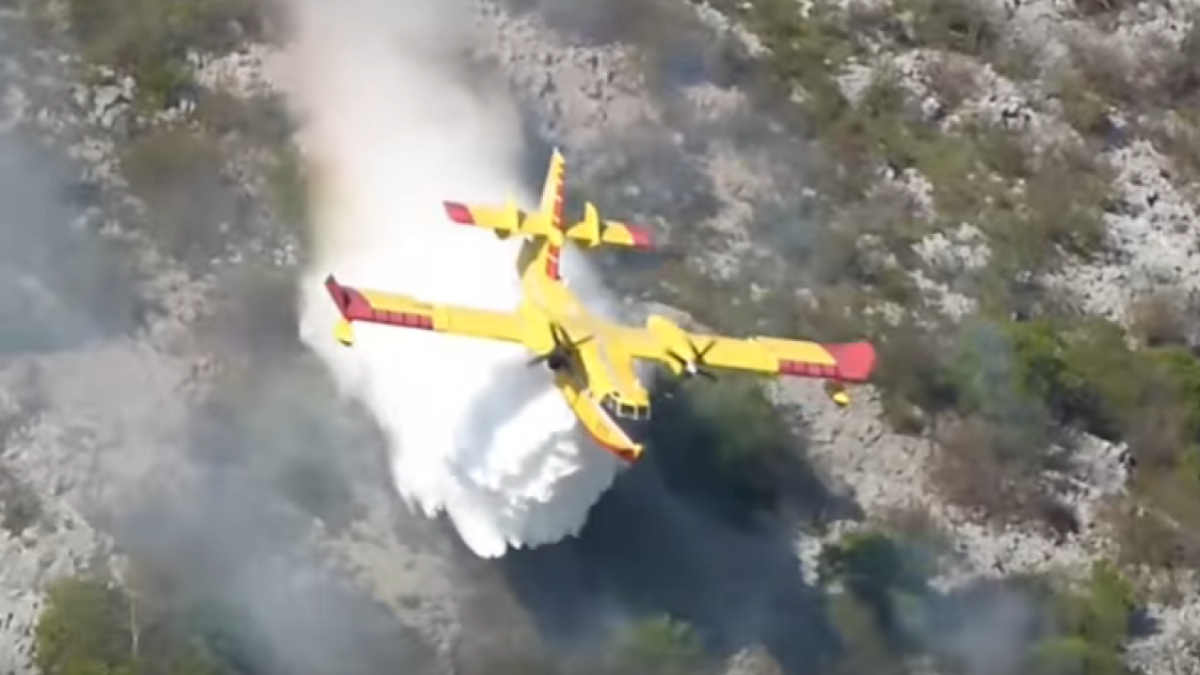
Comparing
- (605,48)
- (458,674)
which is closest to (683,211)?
(605,48)

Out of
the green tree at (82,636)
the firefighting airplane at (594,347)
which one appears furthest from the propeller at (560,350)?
the green tree at (82,636)

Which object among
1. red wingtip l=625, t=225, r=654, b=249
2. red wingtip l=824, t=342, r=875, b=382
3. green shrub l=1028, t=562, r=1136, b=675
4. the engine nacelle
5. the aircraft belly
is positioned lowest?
green shrub l=1028, t=562, r=1136, b=675

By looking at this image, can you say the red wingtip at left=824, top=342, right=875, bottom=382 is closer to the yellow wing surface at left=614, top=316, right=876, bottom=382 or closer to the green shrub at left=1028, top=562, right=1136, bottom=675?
the yellow wing surface at left=614, top=316, right=876, bottom=382

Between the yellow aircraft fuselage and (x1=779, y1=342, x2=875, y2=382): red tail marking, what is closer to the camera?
the yellow aircraft fuselage

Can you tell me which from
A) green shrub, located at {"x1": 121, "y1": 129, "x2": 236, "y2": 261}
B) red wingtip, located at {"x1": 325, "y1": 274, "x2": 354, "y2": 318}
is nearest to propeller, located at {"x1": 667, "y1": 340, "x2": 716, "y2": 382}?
red wingtip, located at {"x1": 325, "y1": 274, "x2": 354, "y2": 318}

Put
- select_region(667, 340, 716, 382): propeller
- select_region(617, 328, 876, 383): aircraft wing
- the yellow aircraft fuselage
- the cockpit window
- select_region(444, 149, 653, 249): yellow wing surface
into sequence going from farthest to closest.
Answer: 1. select_region(444, 149, 653, 249): yellow wing surface
2. select_region(617, 328, 876, 383): aircraft wing
3. select_region(667, 340, 716, 382): propeller
4. the yellow aircraft fuselage
5. the cockpit window

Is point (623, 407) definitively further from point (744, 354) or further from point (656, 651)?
point (656, 651)
